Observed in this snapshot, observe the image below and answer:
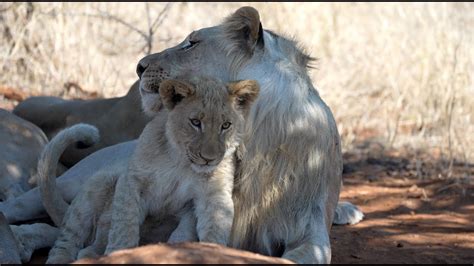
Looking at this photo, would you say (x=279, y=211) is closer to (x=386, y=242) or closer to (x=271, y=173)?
(x=271, y=173)

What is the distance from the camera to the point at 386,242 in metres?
5.44

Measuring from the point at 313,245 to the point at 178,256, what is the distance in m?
1.11

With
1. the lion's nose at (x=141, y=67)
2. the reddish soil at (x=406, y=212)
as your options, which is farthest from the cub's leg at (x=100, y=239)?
the reddish soil at (x=406, y=212)

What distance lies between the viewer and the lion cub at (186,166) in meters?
4.11

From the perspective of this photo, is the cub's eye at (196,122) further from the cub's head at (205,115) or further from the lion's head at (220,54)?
the lion's head at (220,54)

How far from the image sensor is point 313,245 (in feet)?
14.1

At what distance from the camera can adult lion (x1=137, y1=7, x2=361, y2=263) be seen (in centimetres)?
441

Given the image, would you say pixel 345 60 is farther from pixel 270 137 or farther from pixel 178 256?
pixel 178 256

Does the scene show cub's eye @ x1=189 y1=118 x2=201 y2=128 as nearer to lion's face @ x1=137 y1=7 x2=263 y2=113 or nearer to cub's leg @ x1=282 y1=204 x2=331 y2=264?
lion's face @ x1=137 y1=7 x2=263 y2=113

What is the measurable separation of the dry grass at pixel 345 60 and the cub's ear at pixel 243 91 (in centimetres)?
357

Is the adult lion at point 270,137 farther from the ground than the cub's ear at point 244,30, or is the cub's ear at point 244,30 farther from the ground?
the cub's ear at point 244,30

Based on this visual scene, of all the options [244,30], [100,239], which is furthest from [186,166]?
[244,30]

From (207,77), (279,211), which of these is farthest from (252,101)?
(279,211)

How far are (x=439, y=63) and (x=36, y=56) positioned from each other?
12.4 ft
